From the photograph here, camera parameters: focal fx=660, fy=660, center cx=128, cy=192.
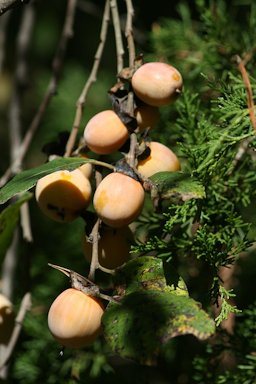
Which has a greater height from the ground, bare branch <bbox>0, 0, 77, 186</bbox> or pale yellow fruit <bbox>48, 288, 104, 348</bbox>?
pale yellow fruit <bbox>48, 288, 104, 348</bbox>

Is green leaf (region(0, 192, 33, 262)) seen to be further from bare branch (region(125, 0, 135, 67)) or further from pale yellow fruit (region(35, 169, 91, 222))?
bare branch (region(125, 0, 135, 67))

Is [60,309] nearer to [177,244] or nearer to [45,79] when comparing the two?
[177,244]

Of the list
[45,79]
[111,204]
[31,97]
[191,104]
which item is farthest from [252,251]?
[31,97]

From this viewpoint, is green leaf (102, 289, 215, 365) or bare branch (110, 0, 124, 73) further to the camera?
bare branch (110, 0, 124, 73)

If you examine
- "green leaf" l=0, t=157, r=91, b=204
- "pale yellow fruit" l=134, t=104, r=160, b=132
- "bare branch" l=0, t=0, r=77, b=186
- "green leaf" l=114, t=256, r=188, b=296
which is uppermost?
"green leaf" l=0, t=157, r=91, b=204

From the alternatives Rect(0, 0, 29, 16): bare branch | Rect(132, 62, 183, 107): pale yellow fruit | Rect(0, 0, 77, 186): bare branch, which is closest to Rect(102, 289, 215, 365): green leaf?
Rect(132, 62, 183, 107): pale yellow fruit
